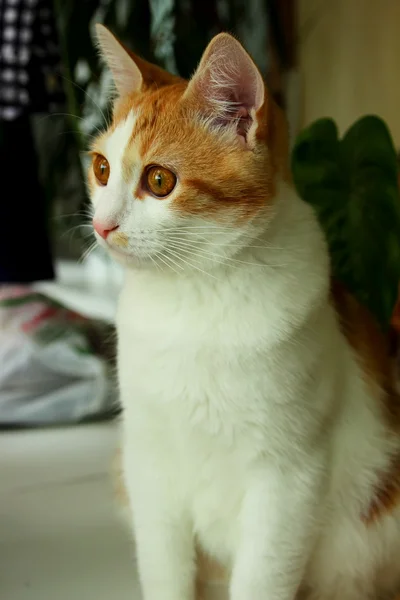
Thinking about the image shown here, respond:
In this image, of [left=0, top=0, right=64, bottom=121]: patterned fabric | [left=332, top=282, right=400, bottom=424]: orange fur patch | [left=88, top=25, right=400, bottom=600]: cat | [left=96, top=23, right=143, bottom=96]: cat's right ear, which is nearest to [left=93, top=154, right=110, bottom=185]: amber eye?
[left=88, top=25, right=400, bottom=600]: cat

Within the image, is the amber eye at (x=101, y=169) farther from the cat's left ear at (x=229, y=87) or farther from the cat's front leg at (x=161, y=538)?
the cat's front leg at (x=161, y=538)

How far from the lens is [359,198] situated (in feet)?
3.41

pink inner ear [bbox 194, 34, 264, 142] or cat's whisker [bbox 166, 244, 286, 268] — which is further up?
pink inner ear [bbox 194, 34, 264, 142]

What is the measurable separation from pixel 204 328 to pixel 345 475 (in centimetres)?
25

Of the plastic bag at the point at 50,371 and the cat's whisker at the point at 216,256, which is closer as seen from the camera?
the cat's whisker at the point at 216,256

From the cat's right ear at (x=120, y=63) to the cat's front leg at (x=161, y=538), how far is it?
0.47 m

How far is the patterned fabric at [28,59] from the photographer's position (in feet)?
5.35

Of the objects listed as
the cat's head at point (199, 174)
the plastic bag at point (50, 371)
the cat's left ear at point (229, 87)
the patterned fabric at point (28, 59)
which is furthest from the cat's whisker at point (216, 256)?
the patterned fabric at point (28, 59)

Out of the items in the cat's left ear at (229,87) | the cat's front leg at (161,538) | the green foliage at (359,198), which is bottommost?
the cat's front leg at (161,538)

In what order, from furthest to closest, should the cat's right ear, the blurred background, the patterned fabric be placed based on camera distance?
1. the patterned fabric
2. the blurred background
3. the cat's right ear

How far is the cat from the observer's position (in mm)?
639

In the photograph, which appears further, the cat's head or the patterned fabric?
the patterned fabric

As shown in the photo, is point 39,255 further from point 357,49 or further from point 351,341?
point 351,341

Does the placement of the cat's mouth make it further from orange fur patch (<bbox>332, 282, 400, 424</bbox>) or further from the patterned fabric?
the patterned fabric
